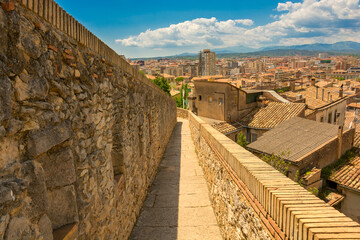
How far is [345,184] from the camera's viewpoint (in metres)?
11.9

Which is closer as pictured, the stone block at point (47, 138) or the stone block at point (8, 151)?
the stone block at point (8, 151)

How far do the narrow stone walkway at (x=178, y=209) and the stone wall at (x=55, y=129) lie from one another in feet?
3.51

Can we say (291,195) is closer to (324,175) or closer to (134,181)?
(134,181)

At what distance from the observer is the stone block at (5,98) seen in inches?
60.7

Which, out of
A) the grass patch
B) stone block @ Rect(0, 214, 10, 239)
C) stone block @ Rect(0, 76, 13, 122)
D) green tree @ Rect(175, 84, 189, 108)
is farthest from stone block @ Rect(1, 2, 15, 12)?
green tree @ Rect(175, 84, 189, 108)

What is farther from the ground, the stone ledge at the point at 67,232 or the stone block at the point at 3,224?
the stone block at the point at 3,224

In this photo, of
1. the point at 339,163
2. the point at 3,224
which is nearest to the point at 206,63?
the point at 339,163

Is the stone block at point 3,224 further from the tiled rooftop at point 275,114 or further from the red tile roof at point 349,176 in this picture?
the tiled rooftop at point 275,114

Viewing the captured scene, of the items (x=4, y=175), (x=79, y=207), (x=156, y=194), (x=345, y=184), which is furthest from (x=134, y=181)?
(x=345, y=184)

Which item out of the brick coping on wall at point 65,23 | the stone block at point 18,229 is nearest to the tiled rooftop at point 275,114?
the brick coping on wall at point 65,23

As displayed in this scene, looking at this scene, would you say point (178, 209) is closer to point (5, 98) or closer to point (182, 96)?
point (5, 98)

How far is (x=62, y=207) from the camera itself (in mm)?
2361

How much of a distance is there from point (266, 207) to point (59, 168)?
199 cm

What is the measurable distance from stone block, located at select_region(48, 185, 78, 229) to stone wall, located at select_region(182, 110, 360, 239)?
6.08 feet
